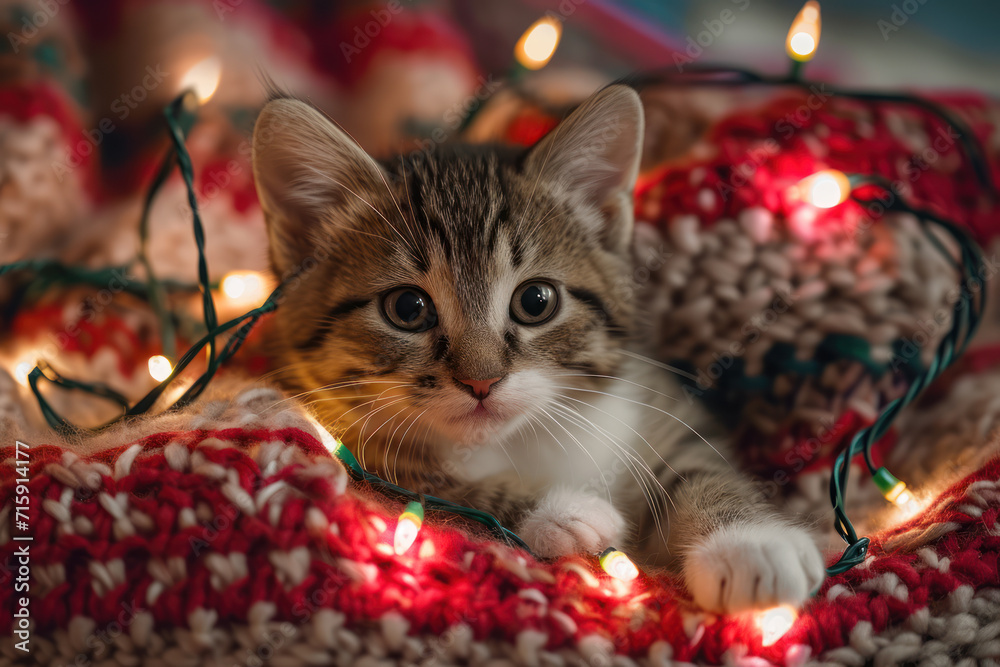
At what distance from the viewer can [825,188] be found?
1016mm

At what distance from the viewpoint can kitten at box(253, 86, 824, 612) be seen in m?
0.81

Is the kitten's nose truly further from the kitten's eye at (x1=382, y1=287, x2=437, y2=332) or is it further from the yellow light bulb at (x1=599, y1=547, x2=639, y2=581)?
the yellow light bulb at (x1=599, y1=547, x2=639, y2=581)

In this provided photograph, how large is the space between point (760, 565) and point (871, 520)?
17.1 inches

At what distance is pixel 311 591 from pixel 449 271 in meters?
0.44

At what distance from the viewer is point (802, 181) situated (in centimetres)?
105

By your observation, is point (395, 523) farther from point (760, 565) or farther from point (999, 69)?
point (999, 69)

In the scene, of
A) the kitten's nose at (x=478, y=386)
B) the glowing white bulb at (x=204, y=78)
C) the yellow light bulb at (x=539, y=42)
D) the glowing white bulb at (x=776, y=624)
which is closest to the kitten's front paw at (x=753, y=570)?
the glowing white bulb at (x=776, y=624)

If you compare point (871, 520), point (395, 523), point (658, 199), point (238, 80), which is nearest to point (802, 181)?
point (658, 199)

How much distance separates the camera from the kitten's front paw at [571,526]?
0.75 meters

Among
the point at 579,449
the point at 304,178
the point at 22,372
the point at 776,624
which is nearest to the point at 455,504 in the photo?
the point at 579,449

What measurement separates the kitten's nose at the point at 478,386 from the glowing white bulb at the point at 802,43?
0.86 meters

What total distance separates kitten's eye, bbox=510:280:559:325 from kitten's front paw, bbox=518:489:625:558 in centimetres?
25

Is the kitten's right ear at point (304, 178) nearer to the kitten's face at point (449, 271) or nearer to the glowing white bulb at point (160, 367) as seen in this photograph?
the kitten's face at point (449, 271)

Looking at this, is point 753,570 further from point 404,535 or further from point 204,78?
point 204,78
